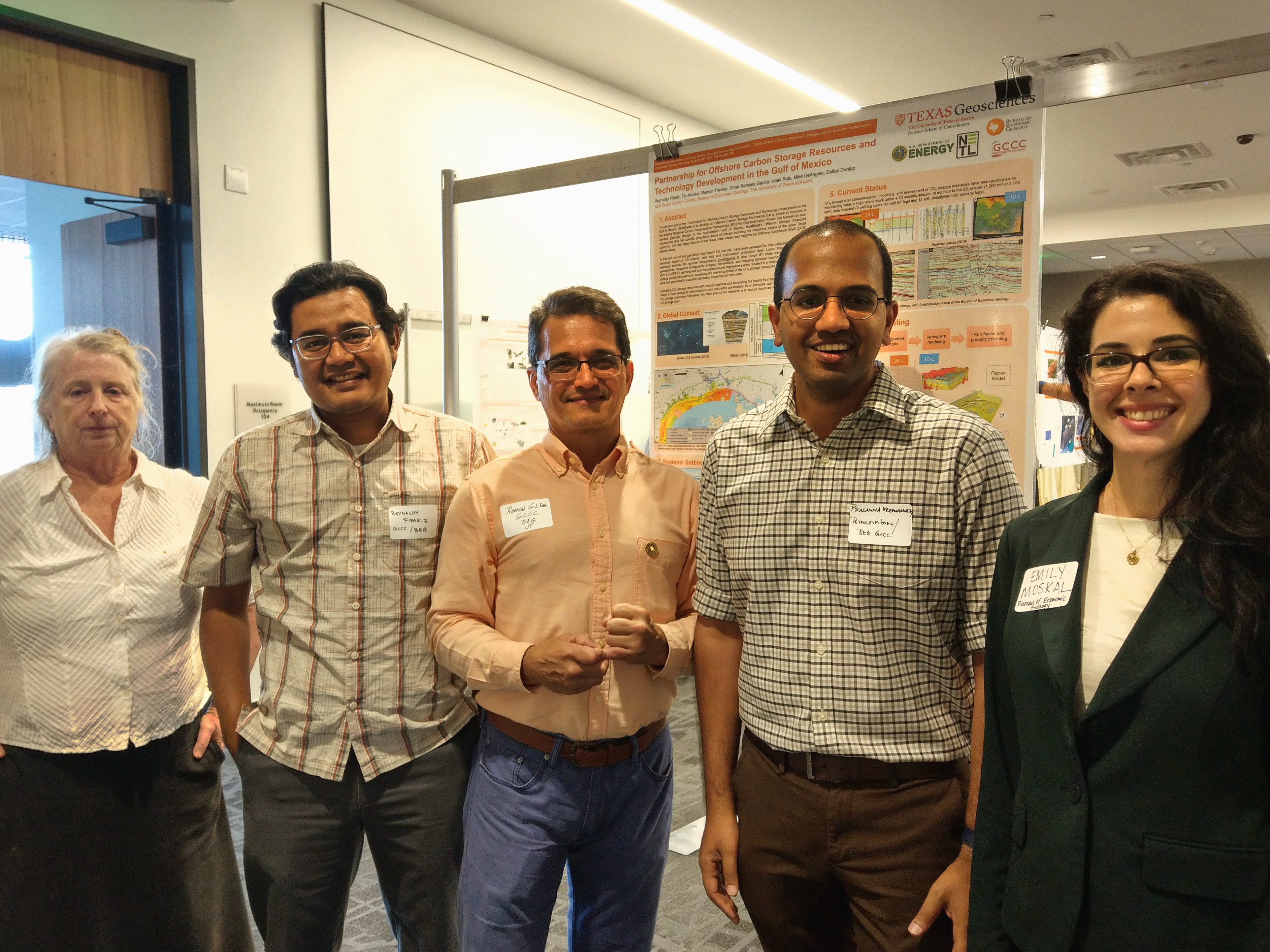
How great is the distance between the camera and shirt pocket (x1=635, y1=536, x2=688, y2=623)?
1869 mm

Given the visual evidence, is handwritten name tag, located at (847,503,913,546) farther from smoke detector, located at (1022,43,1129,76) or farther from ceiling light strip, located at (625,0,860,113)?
smoke detector, located at (1022,43,1129,76)

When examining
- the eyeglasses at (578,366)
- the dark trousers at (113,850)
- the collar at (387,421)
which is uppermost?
the eyeglasses at (578,366)

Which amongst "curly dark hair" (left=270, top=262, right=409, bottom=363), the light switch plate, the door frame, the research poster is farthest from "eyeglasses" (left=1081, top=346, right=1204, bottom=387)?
the light switch plate

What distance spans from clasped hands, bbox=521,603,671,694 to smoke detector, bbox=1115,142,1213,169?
8.18 metres

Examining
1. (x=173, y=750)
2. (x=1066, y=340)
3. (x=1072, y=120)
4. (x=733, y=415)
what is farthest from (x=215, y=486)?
(x=1072, y=120)

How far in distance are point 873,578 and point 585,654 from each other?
0.54m

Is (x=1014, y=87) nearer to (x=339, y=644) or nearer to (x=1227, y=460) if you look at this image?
(x=1227, y=460)

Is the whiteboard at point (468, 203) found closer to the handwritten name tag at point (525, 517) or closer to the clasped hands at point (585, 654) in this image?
the handwritten name tag at point (525, 517)

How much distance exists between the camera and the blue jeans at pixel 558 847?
1766 mm

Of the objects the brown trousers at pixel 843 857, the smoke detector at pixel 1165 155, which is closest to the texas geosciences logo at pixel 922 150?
the brown trousers at pixel 843 857

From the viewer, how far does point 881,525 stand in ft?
5.29

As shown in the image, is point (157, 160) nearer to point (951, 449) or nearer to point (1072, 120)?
point (951, 449)

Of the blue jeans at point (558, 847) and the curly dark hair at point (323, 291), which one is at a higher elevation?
the curly dark hair at point (323, 291)

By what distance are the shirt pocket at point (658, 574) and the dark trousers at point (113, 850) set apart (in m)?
1.27
